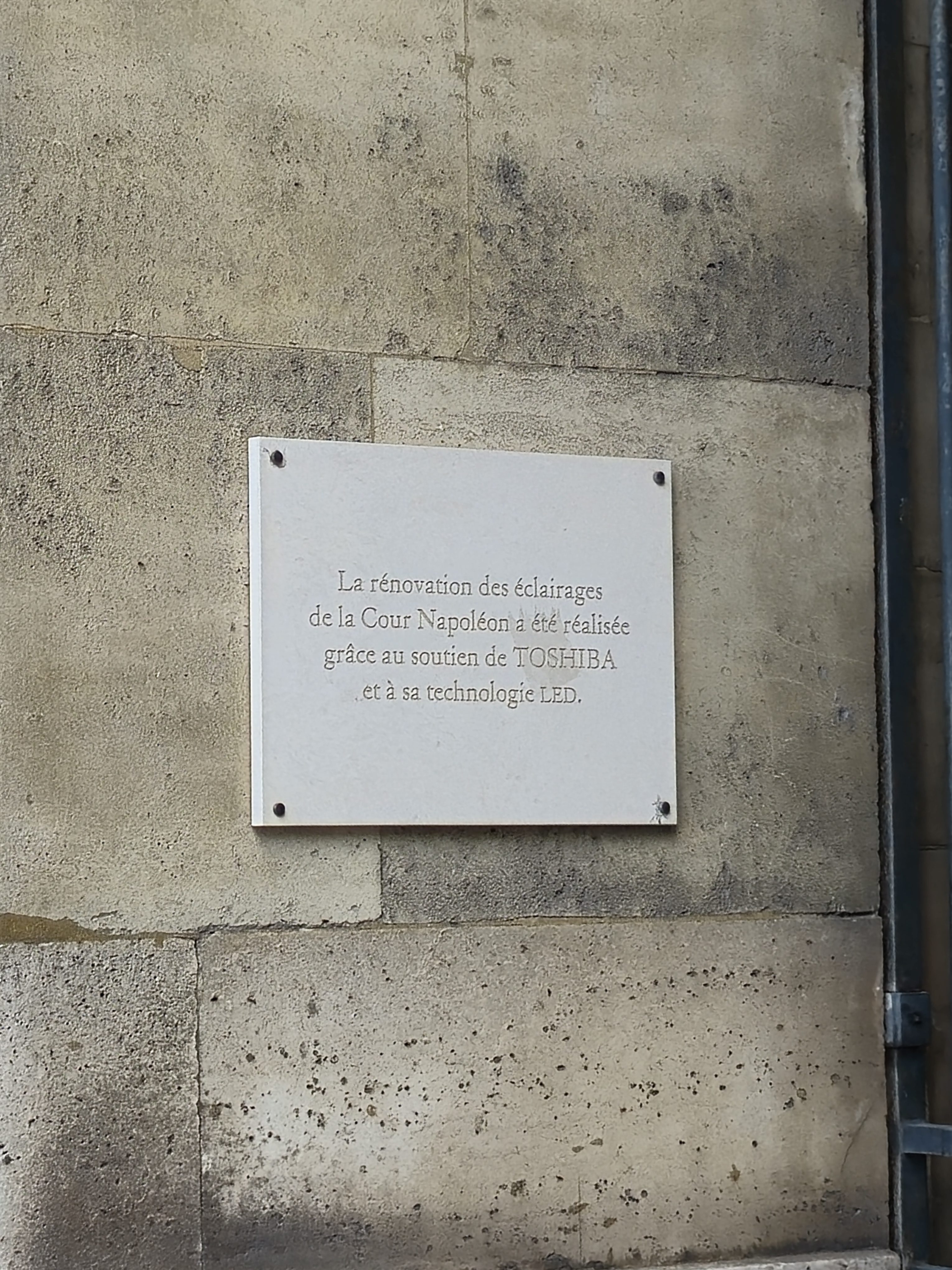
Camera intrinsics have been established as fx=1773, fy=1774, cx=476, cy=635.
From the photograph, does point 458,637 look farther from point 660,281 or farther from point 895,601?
point 895,601

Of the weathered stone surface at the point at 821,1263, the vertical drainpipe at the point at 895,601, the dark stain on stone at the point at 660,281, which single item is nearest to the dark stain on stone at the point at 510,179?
the dark stain on stone at the point at 660,281

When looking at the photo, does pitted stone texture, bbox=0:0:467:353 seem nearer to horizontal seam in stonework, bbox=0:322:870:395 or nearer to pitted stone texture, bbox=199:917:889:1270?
horizontal seam in stonework, bbox=0:322:870:395

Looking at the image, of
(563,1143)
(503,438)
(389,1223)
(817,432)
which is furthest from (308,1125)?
(817,432)

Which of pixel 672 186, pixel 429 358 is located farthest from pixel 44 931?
pixel 672 186

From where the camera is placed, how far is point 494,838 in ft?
11.0

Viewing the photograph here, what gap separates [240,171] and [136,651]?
934 millimetres

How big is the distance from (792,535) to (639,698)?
1.67 feet

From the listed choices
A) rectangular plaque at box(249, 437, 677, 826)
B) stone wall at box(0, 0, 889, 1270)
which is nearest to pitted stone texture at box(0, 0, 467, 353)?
stone wall at box(0, 0, 889, 1270)

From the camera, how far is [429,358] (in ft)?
11.2

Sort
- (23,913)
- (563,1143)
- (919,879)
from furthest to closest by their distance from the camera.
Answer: (919,879) < (563,1143) < (23,913)

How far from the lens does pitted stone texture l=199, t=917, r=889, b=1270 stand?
3166mm

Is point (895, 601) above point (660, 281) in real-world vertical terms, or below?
below

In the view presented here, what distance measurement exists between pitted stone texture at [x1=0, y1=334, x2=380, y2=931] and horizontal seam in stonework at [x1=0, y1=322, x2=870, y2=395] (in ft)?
0.05

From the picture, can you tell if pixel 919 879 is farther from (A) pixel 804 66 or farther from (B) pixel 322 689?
(A) pixel 804 66
